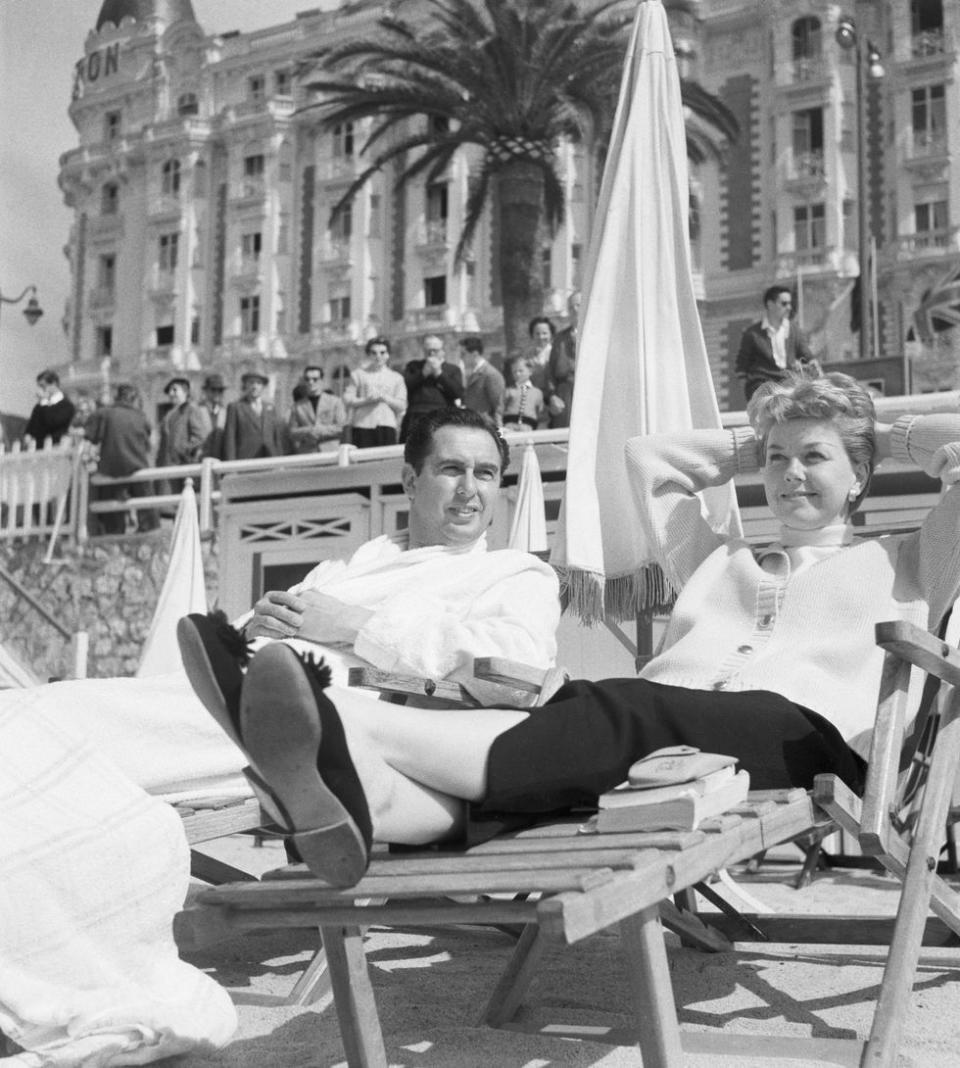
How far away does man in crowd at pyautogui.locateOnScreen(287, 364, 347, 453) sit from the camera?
41.8ft

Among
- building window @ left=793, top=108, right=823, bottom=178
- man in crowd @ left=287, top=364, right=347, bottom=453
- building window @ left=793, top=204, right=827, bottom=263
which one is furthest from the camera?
building window @ left=793, top=108, right=823, bottom=178

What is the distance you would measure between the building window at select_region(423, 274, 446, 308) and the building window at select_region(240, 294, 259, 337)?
217 inches

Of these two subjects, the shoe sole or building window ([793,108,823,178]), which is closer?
the shoe sole

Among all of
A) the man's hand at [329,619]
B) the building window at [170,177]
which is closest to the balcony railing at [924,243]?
the building window at [170,177]

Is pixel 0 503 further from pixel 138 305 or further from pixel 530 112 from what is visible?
pixel 138 305

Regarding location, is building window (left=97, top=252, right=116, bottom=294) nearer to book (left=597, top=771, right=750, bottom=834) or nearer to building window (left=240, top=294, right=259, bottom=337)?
building window (left=240, top=294, right=259, bottom=337)

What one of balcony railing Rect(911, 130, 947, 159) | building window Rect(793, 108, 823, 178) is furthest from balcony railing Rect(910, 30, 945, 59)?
building window Rect(793, 108, 823, 178)

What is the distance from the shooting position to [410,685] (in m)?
3.19

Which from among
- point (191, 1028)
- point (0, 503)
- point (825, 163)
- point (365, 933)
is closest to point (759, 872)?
point (365, 933)

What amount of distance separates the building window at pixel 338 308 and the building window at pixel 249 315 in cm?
242

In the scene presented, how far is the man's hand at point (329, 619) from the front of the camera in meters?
3.54

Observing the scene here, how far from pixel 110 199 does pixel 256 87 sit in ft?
21.4

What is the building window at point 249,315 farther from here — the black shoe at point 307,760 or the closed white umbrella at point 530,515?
the black shoe at point 307,760

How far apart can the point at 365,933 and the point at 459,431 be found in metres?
1.53
